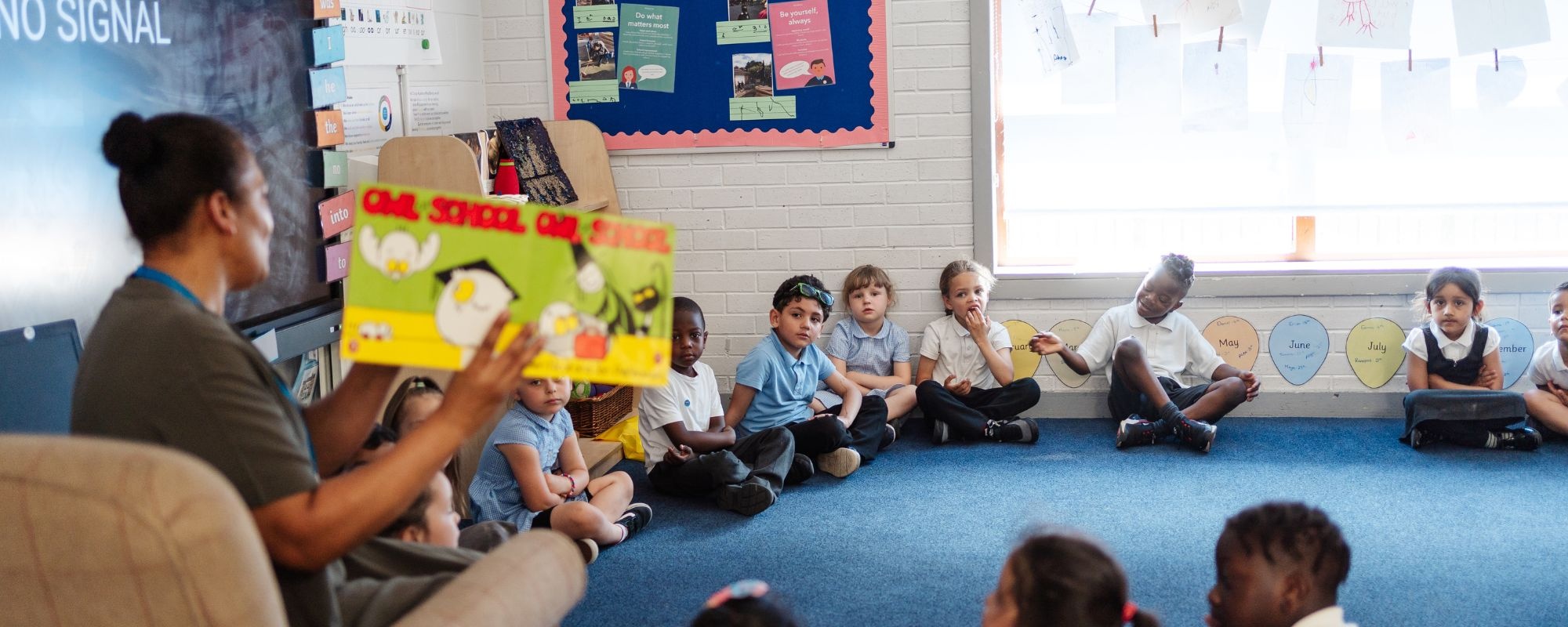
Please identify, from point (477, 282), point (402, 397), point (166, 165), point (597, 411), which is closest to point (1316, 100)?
point (597, 411)

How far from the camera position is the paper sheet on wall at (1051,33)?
4.37 metres

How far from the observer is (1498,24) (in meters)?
4.17

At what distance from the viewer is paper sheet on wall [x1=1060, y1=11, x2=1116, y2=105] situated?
4344 mm

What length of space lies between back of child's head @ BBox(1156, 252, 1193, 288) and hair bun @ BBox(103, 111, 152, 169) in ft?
11.4

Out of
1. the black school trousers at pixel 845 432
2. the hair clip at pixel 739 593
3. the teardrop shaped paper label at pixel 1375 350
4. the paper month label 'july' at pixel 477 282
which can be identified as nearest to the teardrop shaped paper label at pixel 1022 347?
the black school trousers at pixel 845 432

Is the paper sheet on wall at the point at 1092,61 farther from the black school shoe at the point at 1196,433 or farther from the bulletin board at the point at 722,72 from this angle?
the black school shoe at the point at 1196,433

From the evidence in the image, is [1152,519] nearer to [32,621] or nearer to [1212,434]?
[1212,434]

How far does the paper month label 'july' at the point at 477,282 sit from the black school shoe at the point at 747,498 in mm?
2007

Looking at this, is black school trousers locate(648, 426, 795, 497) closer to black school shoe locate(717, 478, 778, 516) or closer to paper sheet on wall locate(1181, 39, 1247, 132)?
black school shoe locate(717, 478, 778, 516)

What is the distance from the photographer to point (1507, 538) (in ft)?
9.96

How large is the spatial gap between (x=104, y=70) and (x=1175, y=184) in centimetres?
340

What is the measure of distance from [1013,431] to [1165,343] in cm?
66

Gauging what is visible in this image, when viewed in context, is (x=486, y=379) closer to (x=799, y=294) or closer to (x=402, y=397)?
(x=402, y=397)

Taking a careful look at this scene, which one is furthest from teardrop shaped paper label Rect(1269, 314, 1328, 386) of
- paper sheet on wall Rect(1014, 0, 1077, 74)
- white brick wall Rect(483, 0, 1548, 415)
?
paper sheet on wall Rect(1014, 0, 1077, 74)
